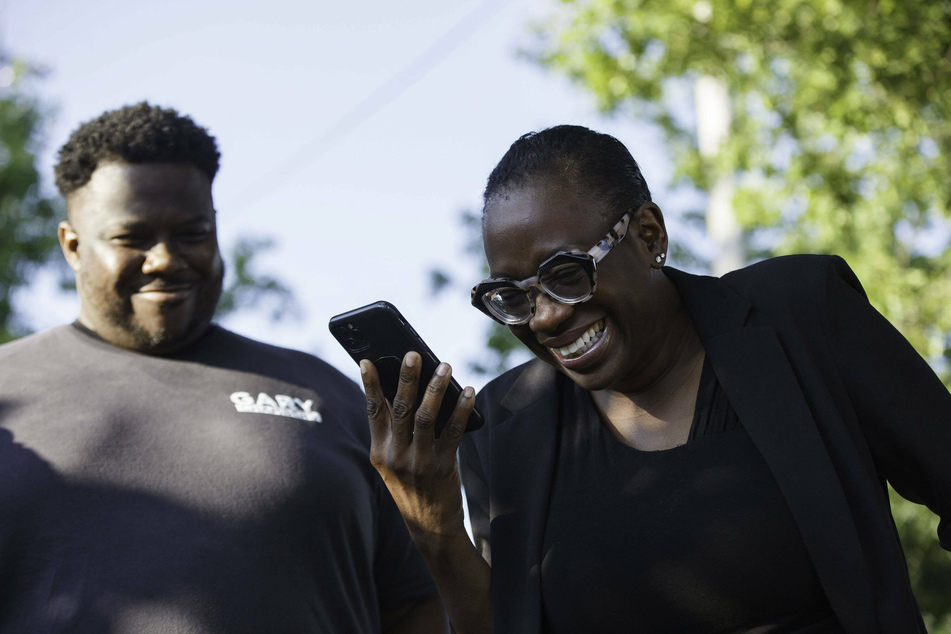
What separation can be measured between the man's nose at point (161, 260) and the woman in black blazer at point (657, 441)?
135cm

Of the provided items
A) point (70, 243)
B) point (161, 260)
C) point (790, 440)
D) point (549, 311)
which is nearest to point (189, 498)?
point (161, 260)

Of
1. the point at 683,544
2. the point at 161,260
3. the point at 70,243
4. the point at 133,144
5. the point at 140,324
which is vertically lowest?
the point at 683,544

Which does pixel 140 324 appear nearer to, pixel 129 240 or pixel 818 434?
pixel 129 240

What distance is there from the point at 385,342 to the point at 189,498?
1.03 metres

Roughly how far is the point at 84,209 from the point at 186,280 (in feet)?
1.56

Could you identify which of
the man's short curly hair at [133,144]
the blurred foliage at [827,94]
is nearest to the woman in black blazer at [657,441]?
the man's short curly hair at [133,144]

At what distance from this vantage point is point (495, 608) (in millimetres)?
2631

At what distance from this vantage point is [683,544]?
2.36 m

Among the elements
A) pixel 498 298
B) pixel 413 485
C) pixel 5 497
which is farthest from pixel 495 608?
pixel 5 497

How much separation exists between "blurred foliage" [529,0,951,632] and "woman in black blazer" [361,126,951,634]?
3.87 metres

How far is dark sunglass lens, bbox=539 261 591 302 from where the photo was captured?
8.24 ft

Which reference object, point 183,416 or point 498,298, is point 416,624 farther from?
point 498,298

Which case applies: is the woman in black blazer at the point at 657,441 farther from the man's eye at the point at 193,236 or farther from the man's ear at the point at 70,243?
the man's ear at the point at 70,243

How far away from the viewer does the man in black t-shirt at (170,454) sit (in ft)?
9.89
